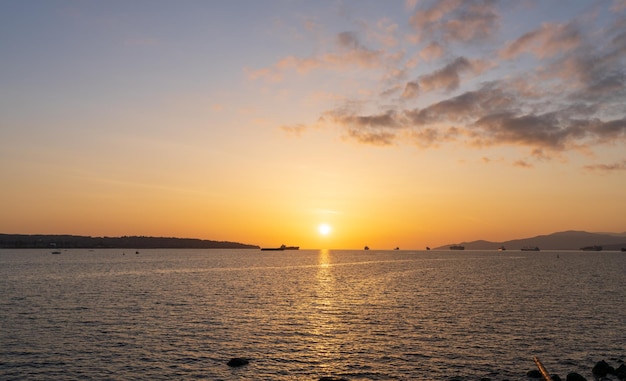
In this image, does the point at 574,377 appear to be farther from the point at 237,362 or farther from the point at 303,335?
the point at 303,335

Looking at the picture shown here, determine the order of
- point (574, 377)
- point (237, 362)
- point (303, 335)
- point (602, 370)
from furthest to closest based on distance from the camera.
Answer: point (303, 335), point (237, 362), point (602, 370), point (574, 377)

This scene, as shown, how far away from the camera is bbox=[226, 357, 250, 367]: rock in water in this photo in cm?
4803

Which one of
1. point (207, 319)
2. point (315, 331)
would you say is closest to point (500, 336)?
point (315, 331)

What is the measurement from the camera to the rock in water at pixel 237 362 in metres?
48.0

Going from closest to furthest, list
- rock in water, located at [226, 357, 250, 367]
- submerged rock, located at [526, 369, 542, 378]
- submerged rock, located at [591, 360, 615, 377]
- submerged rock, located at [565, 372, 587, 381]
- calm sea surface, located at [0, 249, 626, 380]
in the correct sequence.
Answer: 1. submerged rock, located at [565, 372, 587, 381]
2. submerged rock, located at [526, 369, 542, 378]
3. submerged rock, located at [591, 360, 615, 377]
4. calm sea surface, located at [0, 249, 626, 380]
5. rock in water, located at [226, 357, 250, 367]

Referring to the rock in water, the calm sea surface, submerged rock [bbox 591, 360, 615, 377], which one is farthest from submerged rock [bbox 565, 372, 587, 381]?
the rock in water

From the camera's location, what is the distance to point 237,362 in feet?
158

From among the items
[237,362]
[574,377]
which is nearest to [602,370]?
[574,377]

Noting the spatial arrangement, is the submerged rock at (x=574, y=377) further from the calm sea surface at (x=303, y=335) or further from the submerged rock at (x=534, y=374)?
the calm sea surface at (x=303, y=335)

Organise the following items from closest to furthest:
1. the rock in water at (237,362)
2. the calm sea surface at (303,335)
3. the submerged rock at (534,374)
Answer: the submerged rock at (534,374) → the calm sea surface at (303,335) → the rock in water at (237,362)

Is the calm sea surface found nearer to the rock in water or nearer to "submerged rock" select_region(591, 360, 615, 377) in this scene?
the rock in water

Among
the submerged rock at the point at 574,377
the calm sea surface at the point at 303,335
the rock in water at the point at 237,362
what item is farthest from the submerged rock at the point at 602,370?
the rock in water at the point at 237,362

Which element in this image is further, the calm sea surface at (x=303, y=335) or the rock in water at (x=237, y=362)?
the rock in water at (x=237, y=362)

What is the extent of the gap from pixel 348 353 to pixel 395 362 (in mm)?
6081
